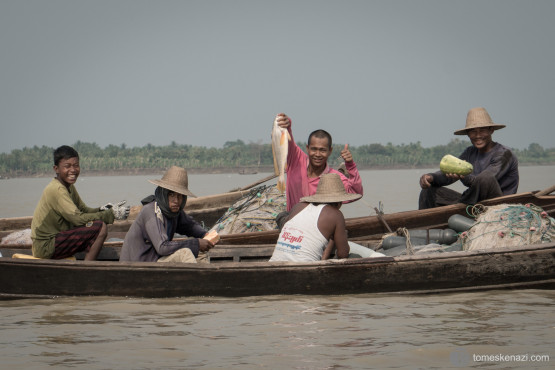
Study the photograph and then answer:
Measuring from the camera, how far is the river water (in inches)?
200

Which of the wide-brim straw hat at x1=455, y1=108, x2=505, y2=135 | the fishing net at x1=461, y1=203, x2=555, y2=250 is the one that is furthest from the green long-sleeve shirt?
the wide-brim straw hat at x1=455, y1=108, x2=505, y2=135

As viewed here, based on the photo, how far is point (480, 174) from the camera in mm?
8195

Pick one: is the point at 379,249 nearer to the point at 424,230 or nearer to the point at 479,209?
the point at 424,230

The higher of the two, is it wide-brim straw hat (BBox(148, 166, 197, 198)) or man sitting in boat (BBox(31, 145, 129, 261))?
wide-brim straw hat (BBox(148, 166, 197, 198))

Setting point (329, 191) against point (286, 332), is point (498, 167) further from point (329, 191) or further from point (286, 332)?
point (286, 332)

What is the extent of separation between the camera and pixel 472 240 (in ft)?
24.1

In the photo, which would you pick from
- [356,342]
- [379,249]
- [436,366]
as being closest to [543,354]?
[436,366]

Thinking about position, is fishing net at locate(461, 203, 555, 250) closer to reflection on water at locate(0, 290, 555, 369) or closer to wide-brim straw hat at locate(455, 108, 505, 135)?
reflection on water at locate(0, 290, 555, 369)

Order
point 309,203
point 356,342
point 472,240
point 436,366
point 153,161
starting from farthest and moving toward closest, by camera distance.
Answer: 1. point 153,161
2. point 472,240
3. point 309,203
4. point 356,342
5. point 436,366

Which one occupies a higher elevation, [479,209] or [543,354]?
[479,209]

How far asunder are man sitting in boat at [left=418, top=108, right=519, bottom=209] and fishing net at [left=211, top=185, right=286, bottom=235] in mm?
1709

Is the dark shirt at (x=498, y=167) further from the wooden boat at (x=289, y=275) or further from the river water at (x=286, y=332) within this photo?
the river water at (x=286, y=332)

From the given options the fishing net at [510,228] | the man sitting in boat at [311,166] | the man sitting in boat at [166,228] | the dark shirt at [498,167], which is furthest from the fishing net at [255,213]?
the fishing net at [510,228]

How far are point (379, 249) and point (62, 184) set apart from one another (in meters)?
3.18
